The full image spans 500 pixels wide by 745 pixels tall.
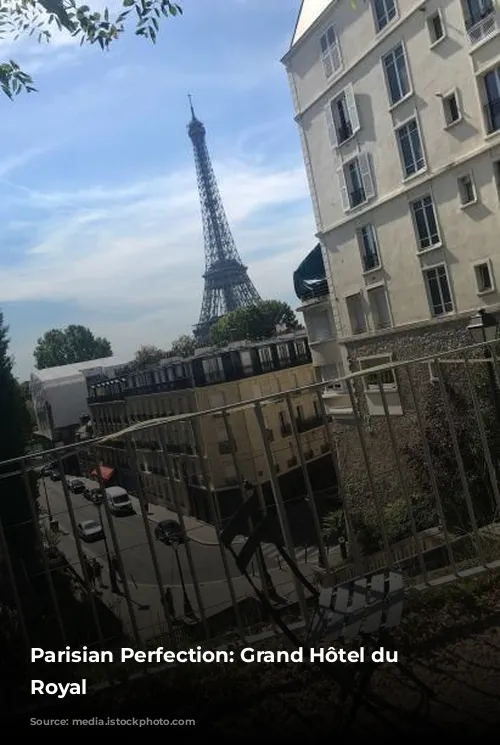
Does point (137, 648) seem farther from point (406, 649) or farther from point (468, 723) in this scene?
point (468, 723)

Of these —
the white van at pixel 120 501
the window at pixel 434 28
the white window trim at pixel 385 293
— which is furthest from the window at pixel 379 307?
the white van at pixel 120 501

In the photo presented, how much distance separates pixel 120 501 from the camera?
11.9 ft

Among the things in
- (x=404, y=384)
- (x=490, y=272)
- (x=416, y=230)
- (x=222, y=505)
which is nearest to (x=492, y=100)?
(x=416, y=230)

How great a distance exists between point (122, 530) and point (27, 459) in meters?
0.95

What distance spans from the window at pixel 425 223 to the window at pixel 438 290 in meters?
0.69

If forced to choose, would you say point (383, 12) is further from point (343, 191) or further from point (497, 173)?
point (497, 173)

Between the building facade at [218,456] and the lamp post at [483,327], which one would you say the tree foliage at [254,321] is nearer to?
the lamp post at [483,327]

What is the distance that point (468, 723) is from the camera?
2.12 meters

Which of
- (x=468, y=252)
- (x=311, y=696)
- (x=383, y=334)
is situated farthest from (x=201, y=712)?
(x=383, y=334)

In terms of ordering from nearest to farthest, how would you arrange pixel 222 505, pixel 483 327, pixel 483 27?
pixel 222 505 → pixel 483 27 → pixel 483 327

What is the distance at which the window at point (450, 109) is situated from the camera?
49.4 feet

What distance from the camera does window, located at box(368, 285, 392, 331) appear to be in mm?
18250

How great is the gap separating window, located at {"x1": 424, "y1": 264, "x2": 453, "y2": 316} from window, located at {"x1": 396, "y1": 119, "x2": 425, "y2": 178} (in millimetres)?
2717

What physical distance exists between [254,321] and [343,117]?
35.2 metres
